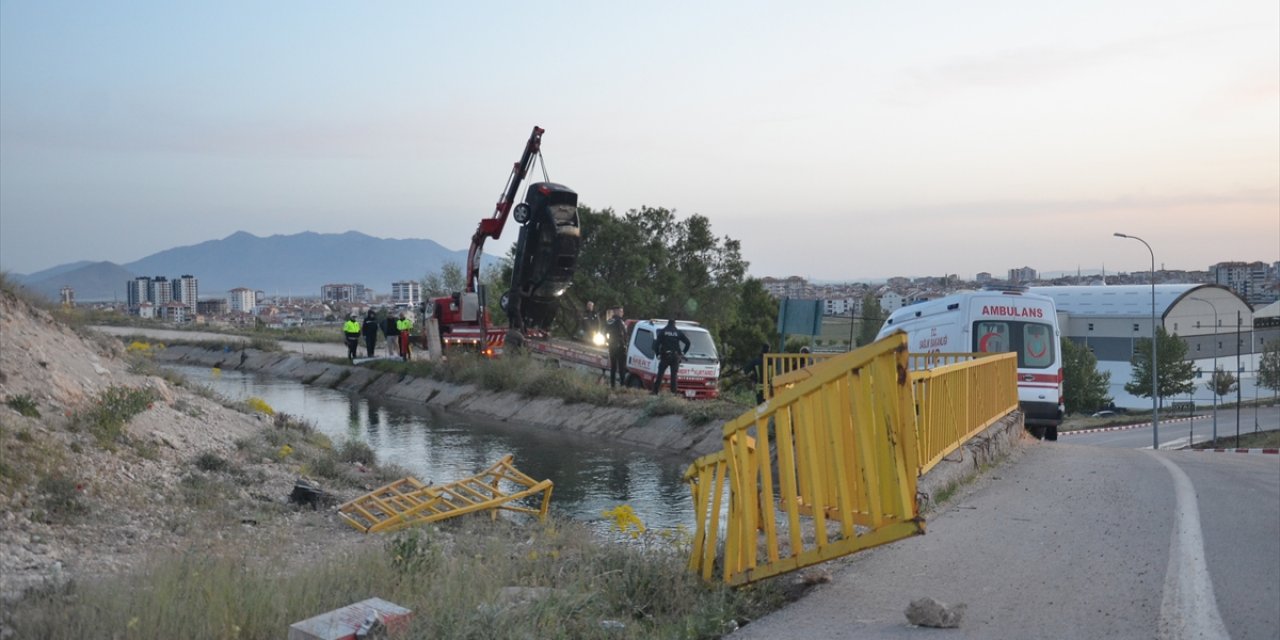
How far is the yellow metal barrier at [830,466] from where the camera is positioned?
643 cm

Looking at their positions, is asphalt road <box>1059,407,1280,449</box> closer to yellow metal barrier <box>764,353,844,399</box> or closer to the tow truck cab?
the tow truck cab

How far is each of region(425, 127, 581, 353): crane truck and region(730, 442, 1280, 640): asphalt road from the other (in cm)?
2224

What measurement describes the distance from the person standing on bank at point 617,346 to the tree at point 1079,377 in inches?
1797

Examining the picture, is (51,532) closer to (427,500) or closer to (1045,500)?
(427,500)

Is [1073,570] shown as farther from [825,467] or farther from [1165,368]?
[1165,368]

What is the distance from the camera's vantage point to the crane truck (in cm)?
3259

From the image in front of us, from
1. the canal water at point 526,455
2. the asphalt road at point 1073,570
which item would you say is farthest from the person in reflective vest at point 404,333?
the asphalt road at point 1073,570

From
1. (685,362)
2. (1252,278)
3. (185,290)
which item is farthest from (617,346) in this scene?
(185,290)

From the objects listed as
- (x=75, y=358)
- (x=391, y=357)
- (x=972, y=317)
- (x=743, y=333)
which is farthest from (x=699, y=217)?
(x=75, y=358)

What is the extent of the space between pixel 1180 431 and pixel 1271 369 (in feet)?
86.1

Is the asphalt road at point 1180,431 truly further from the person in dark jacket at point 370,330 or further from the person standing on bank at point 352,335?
the person standing on bank at point 352,335

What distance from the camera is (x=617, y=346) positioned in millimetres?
27797

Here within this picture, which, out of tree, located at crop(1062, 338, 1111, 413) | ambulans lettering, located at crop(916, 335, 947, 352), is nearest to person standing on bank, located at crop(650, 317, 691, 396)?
ambulans lettering, located at crop(916, 335, 947, 352)

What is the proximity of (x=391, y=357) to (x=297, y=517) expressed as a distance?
1177 inches
